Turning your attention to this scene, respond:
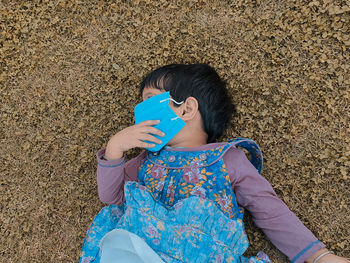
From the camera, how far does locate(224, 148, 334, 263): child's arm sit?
2.11 meters

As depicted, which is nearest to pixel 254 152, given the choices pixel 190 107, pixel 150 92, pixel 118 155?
pixel 190 107

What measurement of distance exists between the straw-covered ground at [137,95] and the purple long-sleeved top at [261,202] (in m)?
0.27

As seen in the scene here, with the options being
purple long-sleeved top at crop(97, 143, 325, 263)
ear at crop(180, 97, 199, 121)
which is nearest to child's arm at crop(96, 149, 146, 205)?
purple long-sleeved top at crop(97, 143, 325, 263)

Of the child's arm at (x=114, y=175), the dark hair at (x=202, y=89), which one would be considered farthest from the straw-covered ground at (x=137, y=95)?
the child's arm at (x=114, y=175)

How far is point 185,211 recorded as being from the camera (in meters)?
2.01

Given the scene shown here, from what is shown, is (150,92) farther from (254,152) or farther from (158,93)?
(254,152)

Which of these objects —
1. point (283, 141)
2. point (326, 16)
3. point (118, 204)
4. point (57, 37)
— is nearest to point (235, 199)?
point (283, 141)

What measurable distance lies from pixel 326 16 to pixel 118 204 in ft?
6.93

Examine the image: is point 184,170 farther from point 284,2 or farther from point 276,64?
point 284,2

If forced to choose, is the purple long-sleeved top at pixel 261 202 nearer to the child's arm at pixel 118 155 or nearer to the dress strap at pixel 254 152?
the child's arm at pixel 118 155

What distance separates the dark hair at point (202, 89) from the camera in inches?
87.7

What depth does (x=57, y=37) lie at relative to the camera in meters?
2.86

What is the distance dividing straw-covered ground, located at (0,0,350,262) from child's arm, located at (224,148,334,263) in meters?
0.27

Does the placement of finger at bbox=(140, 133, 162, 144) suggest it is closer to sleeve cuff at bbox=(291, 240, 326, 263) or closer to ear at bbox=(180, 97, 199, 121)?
ear at bbox=(180, 97, 199, 121)
